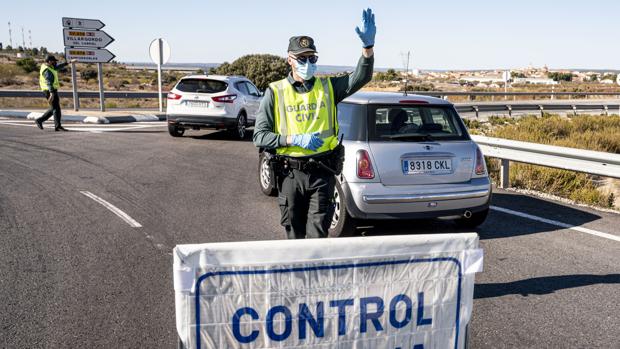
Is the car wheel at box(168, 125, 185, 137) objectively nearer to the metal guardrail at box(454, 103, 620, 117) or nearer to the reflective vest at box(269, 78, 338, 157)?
the reflective vest at box(269, 78, 338, 157)

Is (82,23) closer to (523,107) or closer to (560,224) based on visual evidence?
(560,224)

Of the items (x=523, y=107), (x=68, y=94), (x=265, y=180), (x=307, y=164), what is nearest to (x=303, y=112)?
(x=307, y=164)

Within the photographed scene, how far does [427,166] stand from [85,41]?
1835 cm

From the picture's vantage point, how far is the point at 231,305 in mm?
2469

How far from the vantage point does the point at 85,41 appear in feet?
71.2

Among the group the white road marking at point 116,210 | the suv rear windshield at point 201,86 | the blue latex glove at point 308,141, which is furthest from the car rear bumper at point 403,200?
the suv rear windshield at point 201,86

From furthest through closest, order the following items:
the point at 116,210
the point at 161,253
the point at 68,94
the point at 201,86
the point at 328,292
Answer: the point at 68,94 < the point at 201,86 < the point at 116,210 < the point at 161,253 < the point at 328,292

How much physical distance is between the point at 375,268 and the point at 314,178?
174 centimetres

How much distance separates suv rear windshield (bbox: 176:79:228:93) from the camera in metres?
15.7

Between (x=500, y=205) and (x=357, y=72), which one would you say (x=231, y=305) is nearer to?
Result: (x=357, y=72)

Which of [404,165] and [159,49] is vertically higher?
[159,49]

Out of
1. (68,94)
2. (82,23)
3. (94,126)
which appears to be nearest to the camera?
(94,126)

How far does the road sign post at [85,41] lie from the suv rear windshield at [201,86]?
6929mm

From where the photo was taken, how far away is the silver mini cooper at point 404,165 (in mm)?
6273
